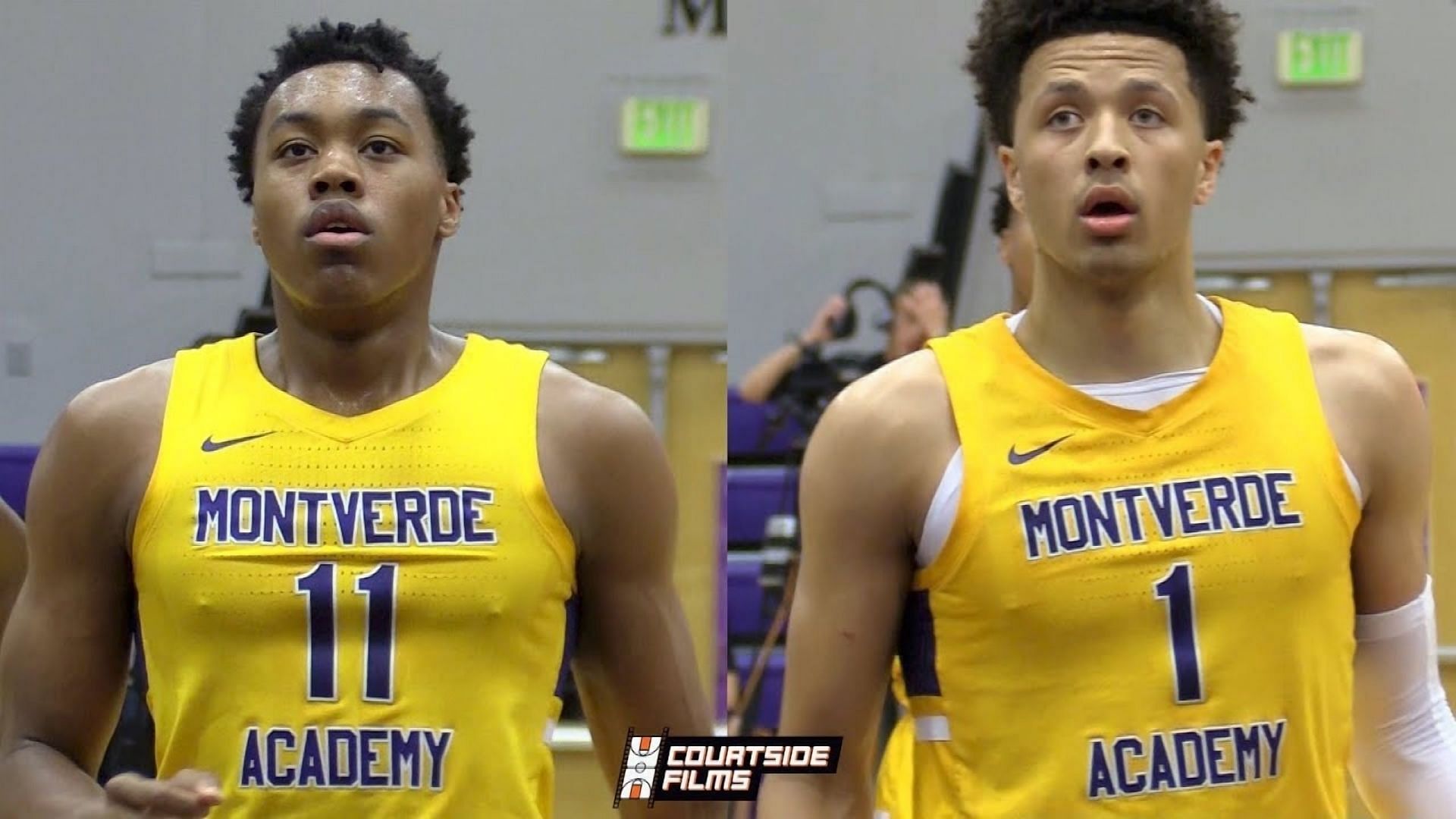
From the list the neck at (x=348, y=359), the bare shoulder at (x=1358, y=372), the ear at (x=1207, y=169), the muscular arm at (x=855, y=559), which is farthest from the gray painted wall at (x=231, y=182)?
the bare shoulder at (x=1358, y=372)

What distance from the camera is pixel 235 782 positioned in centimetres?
199

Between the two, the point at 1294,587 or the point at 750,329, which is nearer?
the point at 1294,587

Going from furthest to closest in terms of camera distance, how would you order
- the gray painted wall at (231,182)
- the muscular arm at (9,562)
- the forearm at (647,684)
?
the gray painted wall at (231,182)
the muscular arm at (9,562)
the forearm at (647,684)

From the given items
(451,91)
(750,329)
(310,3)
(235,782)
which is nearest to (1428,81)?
(750,329)

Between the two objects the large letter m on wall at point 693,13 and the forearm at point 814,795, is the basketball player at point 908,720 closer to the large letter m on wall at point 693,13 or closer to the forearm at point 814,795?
the forearm at point 814,795

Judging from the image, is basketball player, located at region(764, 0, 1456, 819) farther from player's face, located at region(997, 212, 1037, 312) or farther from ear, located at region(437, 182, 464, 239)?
player's face, located at region(997, 212, 1037, 312)

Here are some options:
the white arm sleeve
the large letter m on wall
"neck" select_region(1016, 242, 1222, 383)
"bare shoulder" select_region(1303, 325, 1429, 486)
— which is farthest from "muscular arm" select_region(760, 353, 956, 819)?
the large letter m on wall

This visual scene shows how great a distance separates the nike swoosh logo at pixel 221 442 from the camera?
208cm

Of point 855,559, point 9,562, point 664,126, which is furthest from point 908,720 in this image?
point 664,126

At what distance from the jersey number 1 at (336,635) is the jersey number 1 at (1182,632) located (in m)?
0.82

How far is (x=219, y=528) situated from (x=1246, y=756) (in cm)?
112

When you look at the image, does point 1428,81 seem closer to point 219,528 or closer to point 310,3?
point 310,3

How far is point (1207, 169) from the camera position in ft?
6.48

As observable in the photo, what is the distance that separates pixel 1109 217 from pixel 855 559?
433mm
